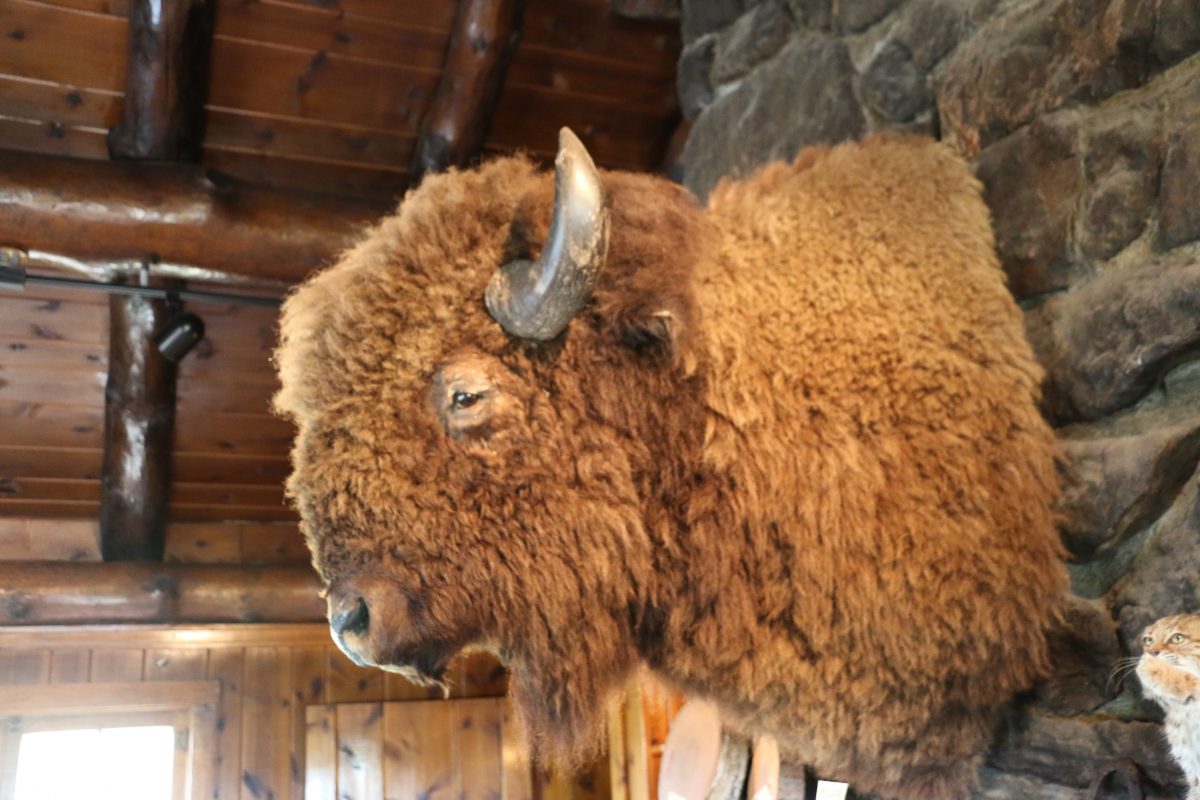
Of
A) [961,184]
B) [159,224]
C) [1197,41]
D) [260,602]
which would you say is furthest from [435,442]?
[260,602]

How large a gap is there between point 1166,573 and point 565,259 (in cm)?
72

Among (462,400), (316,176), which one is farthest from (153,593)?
(462,400)

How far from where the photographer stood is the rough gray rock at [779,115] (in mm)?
1751

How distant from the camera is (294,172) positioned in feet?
11.2

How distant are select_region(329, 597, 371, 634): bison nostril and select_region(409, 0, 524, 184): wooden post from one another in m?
2.02

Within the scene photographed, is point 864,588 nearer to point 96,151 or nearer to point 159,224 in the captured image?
point 159,224

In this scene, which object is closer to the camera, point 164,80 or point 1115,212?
point 1115,212

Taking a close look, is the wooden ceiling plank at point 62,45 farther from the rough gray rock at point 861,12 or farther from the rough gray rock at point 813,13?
the rough gray rock at point 861,12

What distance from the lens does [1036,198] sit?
1.37 m

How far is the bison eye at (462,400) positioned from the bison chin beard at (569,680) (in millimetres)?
255

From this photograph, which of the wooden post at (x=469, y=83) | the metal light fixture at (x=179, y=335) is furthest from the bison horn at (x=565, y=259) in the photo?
the metal light fixture at (x=179, y=335)

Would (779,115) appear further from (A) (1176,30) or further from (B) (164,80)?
(B) (164,80)

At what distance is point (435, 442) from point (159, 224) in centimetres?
213

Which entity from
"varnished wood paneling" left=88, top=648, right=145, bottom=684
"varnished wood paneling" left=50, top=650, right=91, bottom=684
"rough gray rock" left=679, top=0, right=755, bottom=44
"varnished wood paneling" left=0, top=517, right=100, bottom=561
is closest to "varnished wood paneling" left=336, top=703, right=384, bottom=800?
"varnished wood paneling" left=88, top=648, right=145, bottom=684
